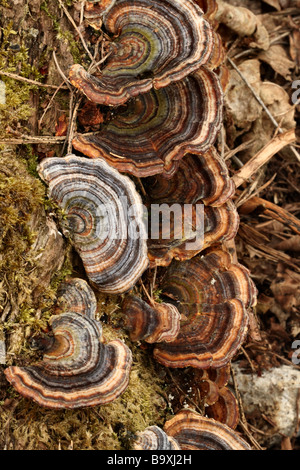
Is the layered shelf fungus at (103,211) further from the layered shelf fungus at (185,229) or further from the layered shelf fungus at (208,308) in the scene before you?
the layered shelf fungus at (208,308)

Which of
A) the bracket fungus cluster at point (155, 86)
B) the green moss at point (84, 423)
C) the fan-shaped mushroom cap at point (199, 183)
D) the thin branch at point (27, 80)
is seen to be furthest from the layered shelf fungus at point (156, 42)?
the green moss at point (84, 423)

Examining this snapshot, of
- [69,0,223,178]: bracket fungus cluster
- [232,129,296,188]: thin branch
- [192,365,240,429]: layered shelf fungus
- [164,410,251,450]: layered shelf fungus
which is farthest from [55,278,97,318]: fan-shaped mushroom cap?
[232,129,296,188]: thin branch

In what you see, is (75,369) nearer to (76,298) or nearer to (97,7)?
Result: (76,298)

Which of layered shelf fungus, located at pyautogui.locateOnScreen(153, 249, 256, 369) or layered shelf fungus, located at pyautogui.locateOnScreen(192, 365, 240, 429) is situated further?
layered shelf fungus, located at pyautogui.locateOnScreen(192, 365, 240, 429)

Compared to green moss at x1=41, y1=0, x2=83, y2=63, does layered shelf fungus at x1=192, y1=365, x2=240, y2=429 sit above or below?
below

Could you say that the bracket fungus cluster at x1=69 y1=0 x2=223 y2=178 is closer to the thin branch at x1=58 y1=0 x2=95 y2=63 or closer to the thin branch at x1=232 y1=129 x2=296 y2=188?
the thin branch at x1=58 y1=0 x2=95 y2=63
